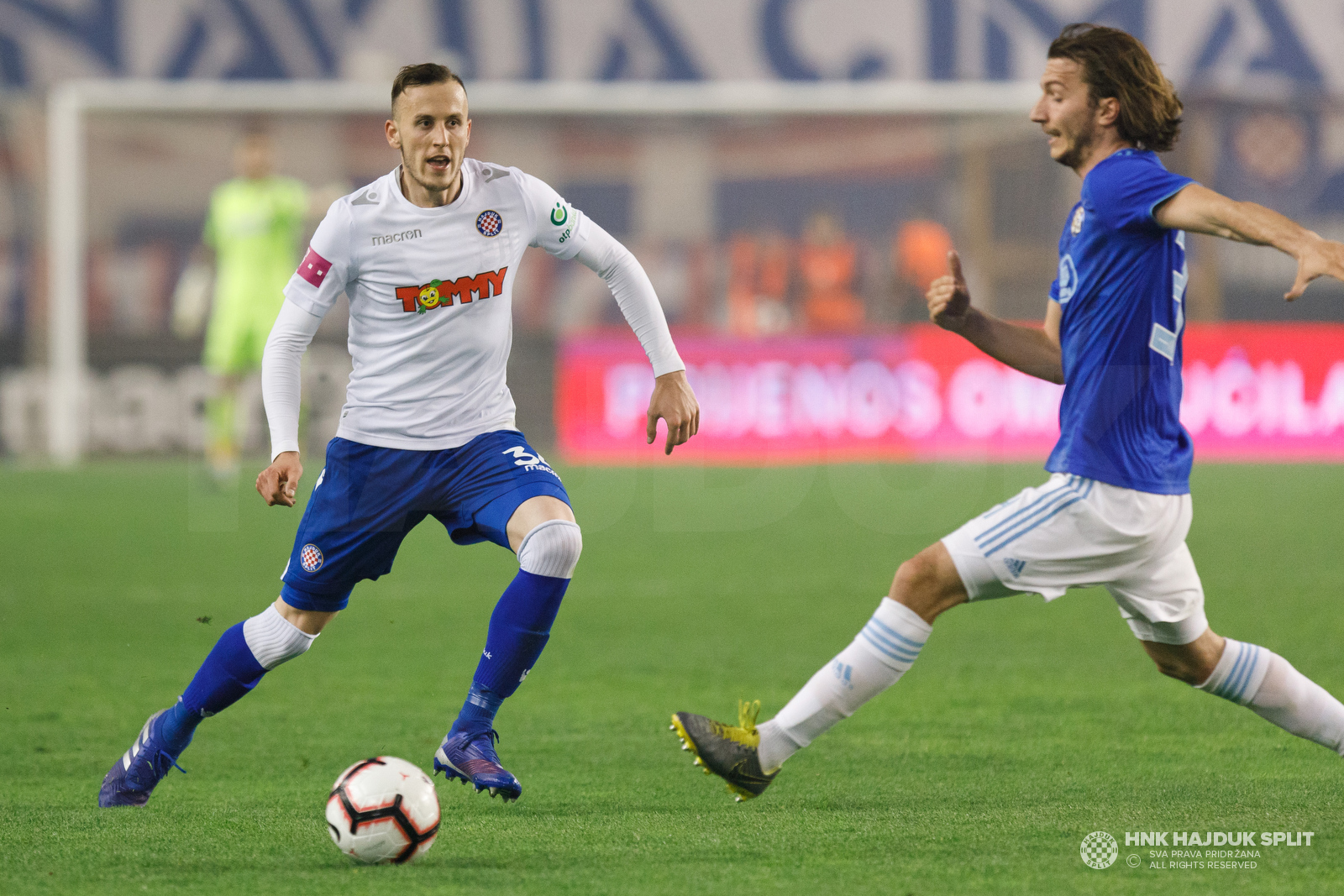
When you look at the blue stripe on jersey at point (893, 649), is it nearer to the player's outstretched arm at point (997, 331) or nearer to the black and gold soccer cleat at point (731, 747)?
the black and gold soccer cleat at point (731, 747)

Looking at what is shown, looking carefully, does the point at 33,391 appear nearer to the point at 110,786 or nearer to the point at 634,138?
the point at 634,138

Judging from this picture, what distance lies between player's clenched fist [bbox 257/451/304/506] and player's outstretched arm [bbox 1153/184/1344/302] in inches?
84.4

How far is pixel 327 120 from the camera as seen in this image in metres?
19.1

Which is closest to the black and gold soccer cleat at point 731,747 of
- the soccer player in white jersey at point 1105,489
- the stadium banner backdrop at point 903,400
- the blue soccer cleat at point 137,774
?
the soccer player in white jersey at point 1105,489

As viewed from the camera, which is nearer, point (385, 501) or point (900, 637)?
point (900, 637)

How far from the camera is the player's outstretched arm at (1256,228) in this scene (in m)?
3.24

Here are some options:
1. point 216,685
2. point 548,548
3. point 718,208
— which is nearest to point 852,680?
point 548,548

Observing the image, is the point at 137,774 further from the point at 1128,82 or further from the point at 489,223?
the point at 1128,82

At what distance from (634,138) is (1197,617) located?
15.8m

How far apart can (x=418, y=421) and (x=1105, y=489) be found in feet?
5.99

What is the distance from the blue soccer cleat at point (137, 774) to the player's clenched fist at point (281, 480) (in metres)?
0.77

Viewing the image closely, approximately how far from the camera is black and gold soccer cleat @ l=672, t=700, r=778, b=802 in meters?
3.98

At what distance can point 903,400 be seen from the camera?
1648 cm

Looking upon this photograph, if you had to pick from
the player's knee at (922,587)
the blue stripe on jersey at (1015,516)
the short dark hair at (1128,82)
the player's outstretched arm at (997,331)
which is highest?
the short dark hair at (1128,82)
